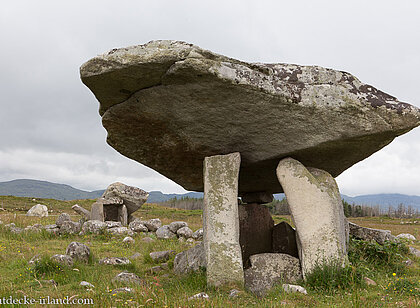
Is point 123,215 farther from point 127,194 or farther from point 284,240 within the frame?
point 284,240

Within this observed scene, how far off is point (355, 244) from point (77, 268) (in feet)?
21.5

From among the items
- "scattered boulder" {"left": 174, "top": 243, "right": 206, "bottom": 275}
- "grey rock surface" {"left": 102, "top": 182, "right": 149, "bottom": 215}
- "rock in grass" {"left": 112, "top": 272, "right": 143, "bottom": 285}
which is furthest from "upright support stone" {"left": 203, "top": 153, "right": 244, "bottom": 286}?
"grey rock surface" {"left": 102, "top": 182, "right": 149, "bottom": 215}

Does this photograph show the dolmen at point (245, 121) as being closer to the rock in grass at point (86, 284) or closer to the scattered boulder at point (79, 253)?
the rock in grass at point (86, 284)

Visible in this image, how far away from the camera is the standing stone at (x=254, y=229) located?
10044mm

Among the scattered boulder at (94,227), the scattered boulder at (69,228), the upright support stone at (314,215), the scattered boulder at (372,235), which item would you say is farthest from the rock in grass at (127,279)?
the scattered boulder at (69,228)

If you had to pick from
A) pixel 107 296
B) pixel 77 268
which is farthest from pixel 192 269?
pixel 107 296

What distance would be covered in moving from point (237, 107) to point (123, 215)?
15.8 m

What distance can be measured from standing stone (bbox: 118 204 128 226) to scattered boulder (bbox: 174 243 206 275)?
12.6 metres

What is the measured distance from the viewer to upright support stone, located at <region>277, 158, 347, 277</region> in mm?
6996

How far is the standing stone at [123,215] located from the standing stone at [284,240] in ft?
42.0

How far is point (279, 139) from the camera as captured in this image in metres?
7.66

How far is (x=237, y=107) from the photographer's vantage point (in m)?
6.88

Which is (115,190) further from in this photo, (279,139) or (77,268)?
(279,139)

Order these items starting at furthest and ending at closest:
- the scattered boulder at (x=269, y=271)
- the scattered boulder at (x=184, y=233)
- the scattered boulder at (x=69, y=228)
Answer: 1. the scattered boulder at (x=184, y=233)
2. the scattered boulder at (x=69, y=228)
3. the scattered boulder at (x=269, y=271)
